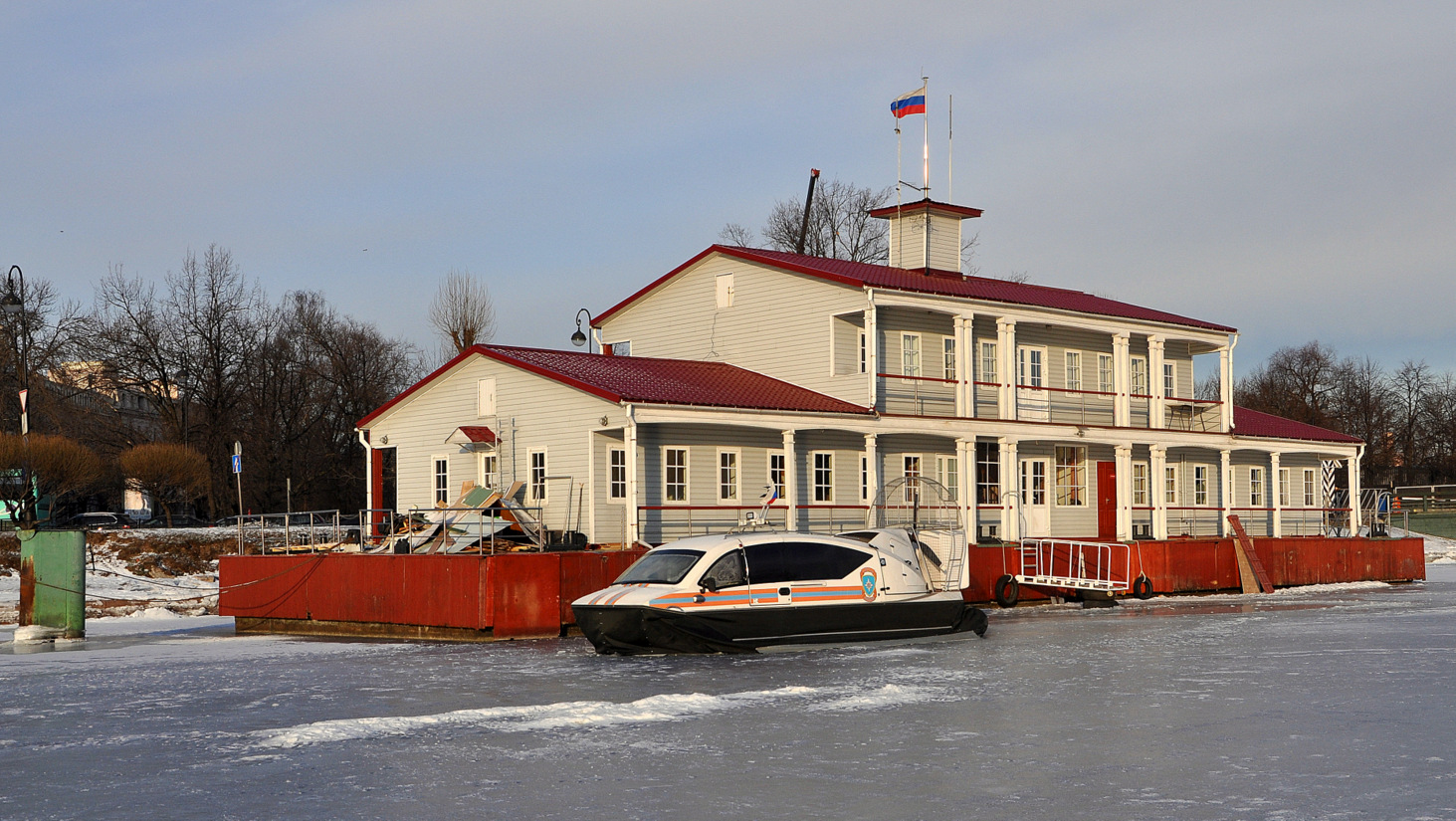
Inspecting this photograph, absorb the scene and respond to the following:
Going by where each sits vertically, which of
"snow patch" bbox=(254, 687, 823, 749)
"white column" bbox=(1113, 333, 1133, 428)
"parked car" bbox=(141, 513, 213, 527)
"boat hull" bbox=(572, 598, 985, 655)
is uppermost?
"white column" bbox=(1113, 333, 1133, 428)

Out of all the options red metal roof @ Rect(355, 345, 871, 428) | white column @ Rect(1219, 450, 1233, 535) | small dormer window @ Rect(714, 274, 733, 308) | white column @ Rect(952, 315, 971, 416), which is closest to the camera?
red metal roof @ Rect(355, 345, 871, 428)

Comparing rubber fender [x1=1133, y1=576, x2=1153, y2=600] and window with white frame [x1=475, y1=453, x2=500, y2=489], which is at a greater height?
window with white frame [x1=475, y1=453, x2=500, y2=489]

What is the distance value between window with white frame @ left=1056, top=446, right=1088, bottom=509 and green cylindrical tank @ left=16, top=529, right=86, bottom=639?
24059 mm

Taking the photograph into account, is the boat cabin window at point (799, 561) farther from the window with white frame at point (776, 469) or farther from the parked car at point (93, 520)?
the parked car at point (93, 520)

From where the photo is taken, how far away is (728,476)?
3158cm

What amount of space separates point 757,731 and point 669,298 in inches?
992

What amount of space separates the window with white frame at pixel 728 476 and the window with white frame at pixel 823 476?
2.31 m

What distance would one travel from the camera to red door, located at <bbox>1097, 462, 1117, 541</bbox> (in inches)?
1518

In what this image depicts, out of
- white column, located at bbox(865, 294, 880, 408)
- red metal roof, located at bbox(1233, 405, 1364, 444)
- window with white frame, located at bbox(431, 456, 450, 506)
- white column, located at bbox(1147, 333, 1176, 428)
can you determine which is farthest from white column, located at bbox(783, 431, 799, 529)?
red metal roof, located at bbox(1233, 405, 1364, 444)

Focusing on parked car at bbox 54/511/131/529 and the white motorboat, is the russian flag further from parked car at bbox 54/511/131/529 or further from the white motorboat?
parked car at bbox 54/511/131/529

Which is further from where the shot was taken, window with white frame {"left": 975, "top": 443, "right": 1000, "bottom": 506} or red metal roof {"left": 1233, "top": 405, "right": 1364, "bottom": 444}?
red metal roof {"left": 1233, "top": 405, "right": 1364, "bottom": 444}

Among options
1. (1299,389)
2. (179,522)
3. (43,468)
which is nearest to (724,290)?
(43,468)

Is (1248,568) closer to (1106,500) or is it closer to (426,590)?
(1106,500)

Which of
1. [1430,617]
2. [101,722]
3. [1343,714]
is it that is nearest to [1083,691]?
[1343,714]
